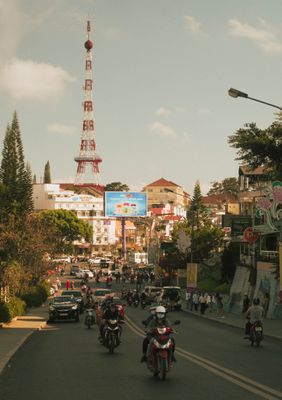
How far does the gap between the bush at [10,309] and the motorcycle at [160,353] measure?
1880 cm

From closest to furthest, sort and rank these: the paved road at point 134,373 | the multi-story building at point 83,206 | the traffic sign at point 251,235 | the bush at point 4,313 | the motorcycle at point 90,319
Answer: the paved road at point 134,373, the bush at point 4,313, the motorcycle at point 90,319, the traffic sign at point 251,235, the multi-story building at point 83,206

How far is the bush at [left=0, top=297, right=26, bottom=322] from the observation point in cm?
3155

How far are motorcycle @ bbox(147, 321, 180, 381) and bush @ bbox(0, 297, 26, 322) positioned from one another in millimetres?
18803

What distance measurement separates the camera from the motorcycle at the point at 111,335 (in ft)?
64.2

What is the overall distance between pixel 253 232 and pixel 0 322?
2033 centimetres

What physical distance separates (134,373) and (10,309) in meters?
20.8

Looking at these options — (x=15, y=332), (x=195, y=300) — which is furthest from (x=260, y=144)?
(x=15, y=332)

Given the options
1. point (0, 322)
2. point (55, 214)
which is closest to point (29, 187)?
point (0, 322)

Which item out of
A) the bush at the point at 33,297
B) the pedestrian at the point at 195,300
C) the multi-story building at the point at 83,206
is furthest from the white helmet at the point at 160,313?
the multi-story building at the point at 83,206

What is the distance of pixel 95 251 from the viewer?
169250mm

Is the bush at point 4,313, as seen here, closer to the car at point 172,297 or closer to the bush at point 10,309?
the bush at point 10,309

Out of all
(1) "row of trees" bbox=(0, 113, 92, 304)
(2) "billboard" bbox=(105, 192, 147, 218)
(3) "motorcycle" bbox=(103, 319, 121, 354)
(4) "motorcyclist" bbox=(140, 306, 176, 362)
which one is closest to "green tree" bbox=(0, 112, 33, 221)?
(1) "row of trees" bbox=(0, 113, 92, 304)

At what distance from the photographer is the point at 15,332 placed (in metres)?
28.4

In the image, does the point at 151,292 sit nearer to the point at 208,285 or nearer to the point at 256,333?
the point at 208,285
